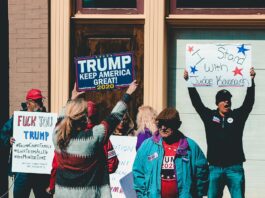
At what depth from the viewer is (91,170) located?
266 inches

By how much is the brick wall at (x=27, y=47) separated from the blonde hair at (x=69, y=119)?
399 centimetres

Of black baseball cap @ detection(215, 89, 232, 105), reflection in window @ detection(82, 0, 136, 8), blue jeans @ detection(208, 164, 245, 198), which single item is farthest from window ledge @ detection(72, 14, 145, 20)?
blue jeans @ detection(208, 164, 245, 198)

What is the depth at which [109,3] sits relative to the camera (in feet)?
35.8

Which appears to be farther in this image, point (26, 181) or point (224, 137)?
point (26, 181)

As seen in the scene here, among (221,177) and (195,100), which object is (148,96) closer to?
(195,100)

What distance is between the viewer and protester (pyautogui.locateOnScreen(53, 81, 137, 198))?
6.73 metres

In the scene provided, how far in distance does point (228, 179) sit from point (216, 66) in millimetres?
1536

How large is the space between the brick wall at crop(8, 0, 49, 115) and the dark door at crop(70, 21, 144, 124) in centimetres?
46

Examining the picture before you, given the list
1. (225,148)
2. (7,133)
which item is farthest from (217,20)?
Answer: (7,133)

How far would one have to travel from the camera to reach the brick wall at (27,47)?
35.2 feet

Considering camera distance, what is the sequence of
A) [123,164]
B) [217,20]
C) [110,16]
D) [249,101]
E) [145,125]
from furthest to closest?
1. [110,16]
2. [217,20]
3. [249,101]
4. [123,164]
5. [145,125]

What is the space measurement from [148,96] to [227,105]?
1.59 meters

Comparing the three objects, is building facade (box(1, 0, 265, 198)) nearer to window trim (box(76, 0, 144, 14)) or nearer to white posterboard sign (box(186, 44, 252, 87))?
window trim (box(76, 0, 144, 14))

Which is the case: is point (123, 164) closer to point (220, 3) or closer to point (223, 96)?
point (223, 96)
